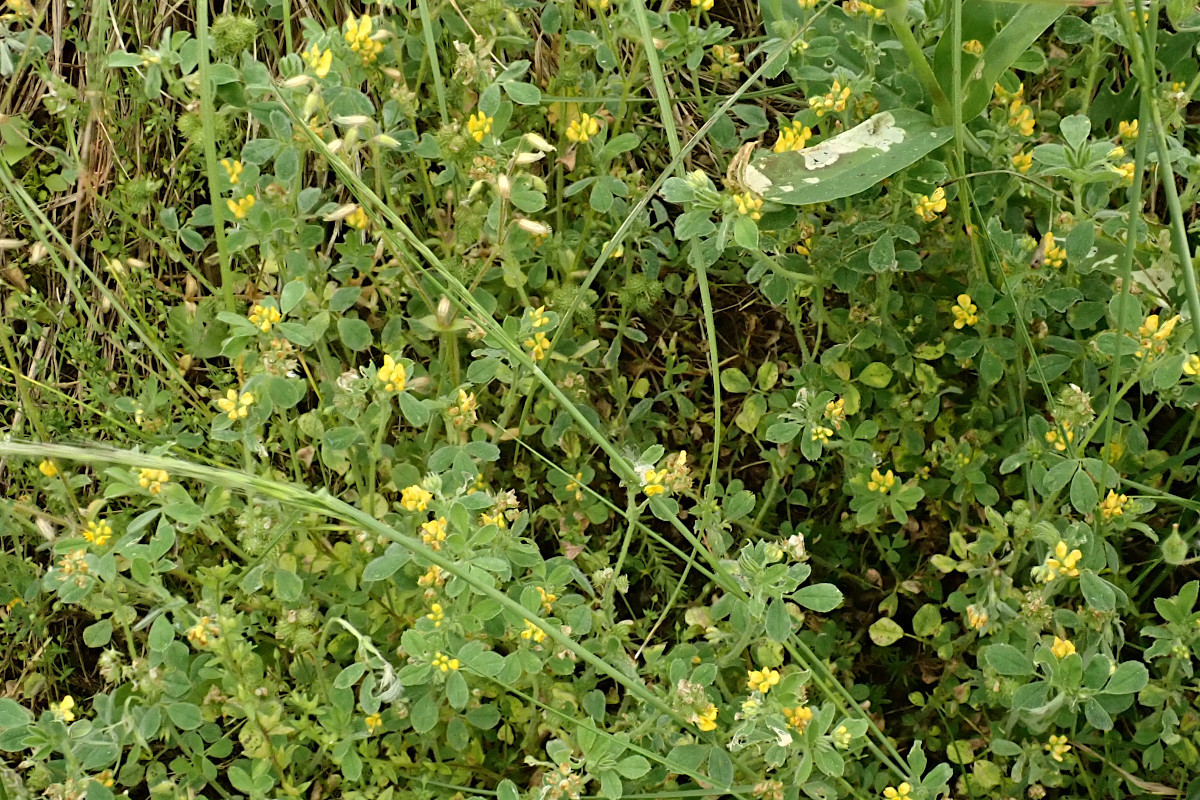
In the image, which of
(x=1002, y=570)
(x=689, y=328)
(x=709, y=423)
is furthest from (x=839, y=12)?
(x=1002, y=570)

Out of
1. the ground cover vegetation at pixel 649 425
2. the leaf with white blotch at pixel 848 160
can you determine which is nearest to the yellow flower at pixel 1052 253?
the ground cover vegetation at pixel 649 425

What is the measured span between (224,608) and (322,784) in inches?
18.9

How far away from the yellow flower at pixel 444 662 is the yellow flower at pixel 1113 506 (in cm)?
106

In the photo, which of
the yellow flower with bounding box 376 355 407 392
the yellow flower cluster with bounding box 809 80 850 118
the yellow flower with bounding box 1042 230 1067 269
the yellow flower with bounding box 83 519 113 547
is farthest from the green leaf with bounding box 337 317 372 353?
the yellow flower with bounding box 1042 230 1067 269

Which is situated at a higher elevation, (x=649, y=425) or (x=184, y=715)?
(x=649, y=425)

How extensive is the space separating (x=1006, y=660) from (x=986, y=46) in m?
1.02

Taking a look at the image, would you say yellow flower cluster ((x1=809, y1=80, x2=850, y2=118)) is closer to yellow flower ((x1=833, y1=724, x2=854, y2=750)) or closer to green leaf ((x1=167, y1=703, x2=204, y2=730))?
yellow flower ((x1=833, y1=724, x2=854, y2=750))

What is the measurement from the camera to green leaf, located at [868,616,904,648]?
1898 millimetres

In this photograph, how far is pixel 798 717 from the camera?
4.91 ft

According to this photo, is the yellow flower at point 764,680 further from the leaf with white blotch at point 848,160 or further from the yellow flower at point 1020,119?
the yellow flower at point 1020,119

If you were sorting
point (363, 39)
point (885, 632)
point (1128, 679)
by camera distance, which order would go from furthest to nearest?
1. point (885, 632)
2. point (363, 39)
3. point (1128, 679)

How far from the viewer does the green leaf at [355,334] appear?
1.90 meters

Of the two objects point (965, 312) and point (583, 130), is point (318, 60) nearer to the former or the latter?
point (583, 130)

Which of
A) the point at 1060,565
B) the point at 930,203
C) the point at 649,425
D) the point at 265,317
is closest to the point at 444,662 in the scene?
the point at 265,317
